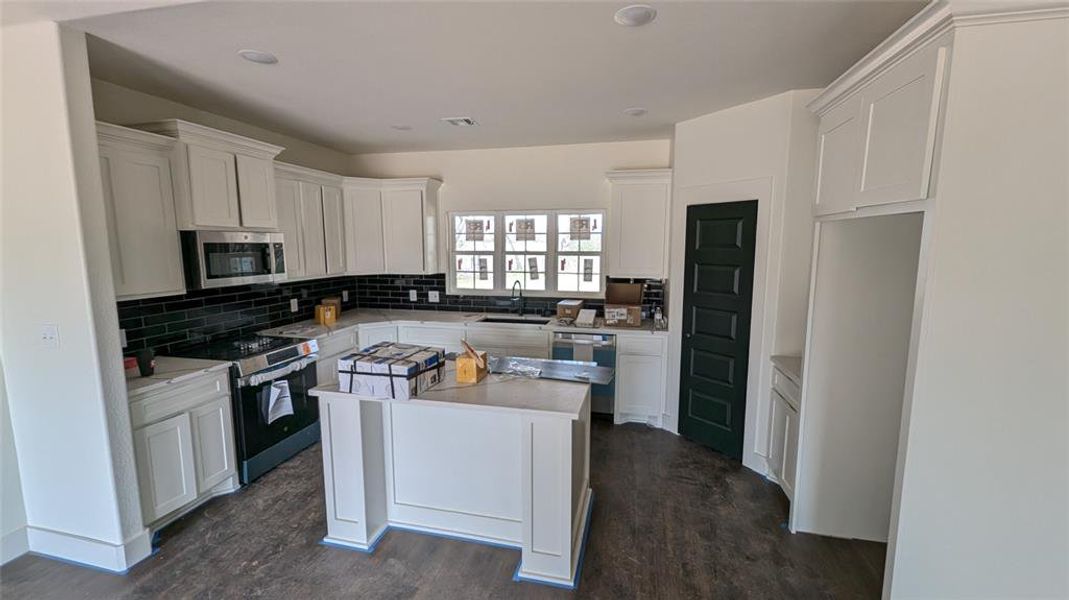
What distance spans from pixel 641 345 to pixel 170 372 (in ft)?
11.3

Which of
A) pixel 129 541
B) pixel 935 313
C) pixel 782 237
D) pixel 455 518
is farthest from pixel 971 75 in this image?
pixel 129 541

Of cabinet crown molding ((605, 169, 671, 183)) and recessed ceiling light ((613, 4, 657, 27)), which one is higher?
recessed ceiling light ((613, 4, 657, 27))

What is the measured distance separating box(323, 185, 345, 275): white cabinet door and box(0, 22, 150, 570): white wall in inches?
85.8

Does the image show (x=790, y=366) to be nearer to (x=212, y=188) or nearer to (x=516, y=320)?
(x=516, y=320)

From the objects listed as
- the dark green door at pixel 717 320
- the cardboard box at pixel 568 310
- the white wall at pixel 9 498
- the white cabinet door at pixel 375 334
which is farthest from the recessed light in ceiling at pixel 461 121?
the white wall at pixel 9 498

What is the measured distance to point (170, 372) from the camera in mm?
2609

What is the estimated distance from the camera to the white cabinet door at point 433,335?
447 centimetres

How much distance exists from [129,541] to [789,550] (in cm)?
354

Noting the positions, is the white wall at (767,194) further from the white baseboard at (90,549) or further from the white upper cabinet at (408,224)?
the white baseboard at (90,549)

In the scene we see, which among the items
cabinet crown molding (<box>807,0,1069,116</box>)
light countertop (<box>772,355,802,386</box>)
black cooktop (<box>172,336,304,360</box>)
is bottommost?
light countertop (<box>772,355,802,386</box>)

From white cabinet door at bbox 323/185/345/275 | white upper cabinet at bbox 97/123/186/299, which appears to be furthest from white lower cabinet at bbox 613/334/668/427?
white upper cabinet at bbox 97/123/186/299

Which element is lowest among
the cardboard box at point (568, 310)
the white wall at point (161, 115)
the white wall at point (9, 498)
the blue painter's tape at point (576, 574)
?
the blue painter's tape at point (576, 574)

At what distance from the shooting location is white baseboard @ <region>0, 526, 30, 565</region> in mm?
2297

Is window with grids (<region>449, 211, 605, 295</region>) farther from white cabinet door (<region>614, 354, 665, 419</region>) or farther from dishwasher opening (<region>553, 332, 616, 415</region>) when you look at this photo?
white cabinet door (<region>614, 354, 665, 419</region>)
